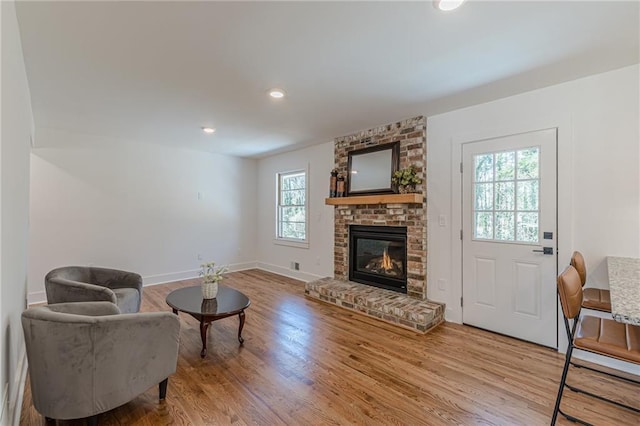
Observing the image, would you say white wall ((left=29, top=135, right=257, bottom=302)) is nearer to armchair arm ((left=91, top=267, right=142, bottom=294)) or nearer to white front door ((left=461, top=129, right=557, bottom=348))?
armchair arm ((left=91, top=267, right=142, bottom=294))

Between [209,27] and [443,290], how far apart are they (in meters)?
3.47

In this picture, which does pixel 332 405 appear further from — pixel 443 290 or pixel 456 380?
pixel 443 290

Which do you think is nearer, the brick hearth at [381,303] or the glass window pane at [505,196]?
the glass window pane at [505,196]

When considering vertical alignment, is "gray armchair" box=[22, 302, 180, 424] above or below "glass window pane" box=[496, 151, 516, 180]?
below

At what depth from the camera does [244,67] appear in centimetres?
241

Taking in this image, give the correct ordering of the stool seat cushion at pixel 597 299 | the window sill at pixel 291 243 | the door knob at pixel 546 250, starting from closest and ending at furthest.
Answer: the stool seat cushion at pixel 597 299, the door knob at pixel 546 250, the window sill at pixel 291 243

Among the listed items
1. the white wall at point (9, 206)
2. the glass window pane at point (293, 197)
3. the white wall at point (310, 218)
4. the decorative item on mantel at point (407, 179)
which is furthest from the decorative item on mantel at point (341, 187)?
the white wall at point (9, 206)

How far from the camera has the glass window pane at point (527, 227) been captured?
2906 mm

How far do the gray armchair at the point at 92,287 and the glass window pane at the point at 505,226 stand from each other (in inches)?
145

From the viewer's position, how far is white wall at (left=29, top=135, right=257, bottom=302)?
13.8ft

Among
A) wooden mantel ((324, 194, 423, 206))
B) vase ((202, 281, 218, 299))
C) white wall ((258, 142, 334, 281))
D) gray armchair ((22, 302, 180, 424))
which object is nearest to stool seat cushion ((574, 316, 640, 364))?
wooden mantel ((324, 194, 423, 206))

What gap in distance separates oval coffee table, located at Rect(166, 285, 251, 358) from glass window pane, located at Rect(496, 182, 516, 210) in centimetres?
278

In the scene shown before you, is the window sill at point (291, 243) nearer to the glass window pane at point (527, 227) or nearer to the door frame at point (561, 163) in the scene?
the door frame at point (561, 163)

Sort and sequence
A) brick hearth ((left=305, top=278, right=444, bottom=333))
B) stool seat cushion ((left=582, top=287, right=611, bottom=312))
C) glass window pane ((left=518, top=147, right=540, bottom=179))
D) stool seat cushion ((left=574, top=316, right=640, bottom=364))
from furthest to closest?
brick hearth ((left=305, top=278, right=444, bottom=333)), glass window pane ((left=518, top=147, right=540, bottom=179)), stool seat cushion ((left=582, top=287, right=611, bottom=312)), stool seat cushion ((left=574, top=316, right=640, bottom=364))
